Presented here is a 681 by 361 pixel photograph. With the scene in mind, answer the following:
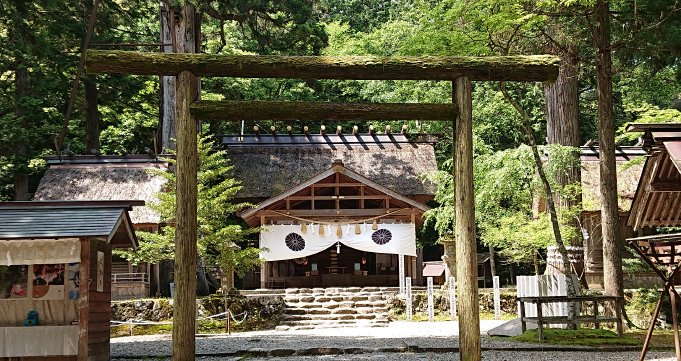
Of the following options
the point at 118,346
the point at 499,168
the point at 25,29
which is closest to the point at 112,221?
the point at 118,346

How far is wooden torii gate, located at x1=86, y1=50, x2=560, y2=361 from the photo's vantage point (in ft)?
23.2

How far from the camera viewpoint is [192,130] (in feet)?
24.2

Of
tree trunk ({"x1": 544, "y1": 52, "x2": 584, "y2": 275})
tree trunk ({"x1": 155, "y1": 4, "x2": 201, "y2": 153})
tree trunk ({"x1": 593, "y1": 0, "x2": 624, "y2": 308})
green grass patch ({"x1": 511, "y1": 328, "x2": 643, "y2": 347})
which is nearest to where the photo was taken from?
green grass patch ({"x1": 511, "y1": 328, "x2": 643, "y2": 347})

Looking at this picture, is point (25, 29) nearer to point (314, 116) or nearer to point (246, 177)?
point (246, 177)

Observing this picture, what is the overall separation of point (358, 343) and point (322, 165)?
12.0 meters

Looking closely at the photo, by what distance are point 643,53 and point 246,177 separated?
12557mm

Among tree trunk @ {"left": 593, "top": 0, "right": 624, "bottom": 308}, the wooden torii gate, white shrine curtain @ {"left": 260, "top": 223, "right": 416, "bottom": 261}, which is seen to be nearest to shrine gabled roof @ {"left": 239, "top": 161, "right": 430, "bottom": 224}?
white shrine curtain @ {"left": 260, "top": 223, "right": 416, "bottom": 261}

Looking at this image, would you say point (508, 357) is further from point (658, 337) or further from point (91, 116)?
point (91, 116)

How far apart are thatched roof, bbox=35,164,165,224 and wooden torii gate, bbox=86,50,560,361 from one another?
1331 centimetres

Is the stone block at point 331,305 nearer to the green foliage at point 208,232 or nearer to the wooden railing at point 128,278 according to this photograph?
the green foliage at point 208,232

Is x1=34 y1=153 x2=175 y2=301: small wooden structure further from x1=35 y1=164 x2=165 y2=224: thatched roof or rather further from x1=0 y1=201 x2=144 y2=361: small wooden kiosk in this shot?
x1=0 y1=201 x2=144 y2=361: small wooden kiosk

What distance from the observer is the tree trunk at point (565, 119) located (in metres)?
15.1

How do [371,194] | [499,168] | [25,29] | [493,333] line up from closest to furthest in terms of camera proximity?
[493,333] < [499,168] < [25,29] < [371,194]

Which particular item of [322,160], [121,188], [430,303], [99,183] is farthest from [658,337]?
[99,183]
